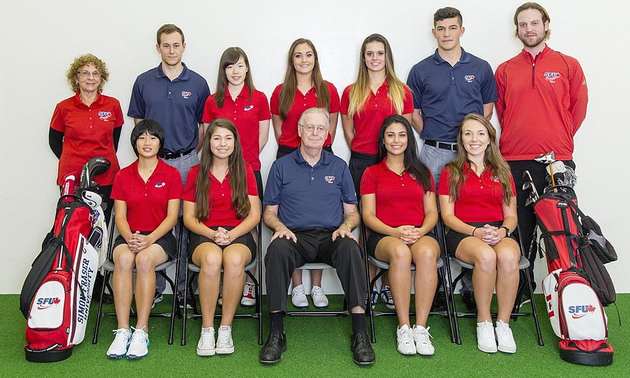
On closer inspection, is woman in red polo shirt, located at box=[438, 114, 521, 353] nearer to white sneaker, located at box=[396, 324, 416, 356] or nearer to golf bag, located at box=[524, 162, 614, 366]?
golf bag, located at box=[524, 162, 614, 366]

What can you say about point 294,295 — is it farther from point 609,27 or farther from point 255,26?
point 609,27

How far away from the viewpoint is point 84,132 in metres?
3.77

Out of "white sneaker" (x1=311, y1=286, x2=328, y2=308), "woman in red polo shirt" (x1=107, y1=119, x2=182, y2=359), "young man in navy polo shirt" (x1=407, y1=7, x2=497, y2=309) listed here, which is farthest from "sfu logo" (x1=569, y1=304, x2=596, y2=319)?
"woman in red polo shirt" (x1=107, y1=119, x2=182, y2=359)

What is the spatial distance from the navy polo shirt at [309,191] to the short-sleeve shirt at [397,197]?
15 cm

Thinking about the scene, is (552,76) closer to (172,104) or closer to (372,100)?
(372,100)

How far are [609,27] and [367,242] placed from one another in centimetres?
245

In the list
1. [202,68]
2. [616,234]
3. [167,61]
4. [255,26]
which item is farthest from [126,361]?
[616,234]

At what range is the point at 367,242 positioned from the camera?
3539mm

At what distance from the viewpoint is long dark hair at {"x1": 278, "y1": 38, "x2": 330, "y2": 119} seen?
382 cm

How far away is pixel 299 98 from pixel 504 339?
1916 millimetres

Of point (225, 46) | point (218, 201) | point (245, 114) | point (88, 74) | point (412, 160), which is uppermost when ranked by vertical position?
point (225, 46)

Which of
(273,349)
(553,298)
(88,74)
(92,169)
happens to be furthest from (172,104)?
(553,298)

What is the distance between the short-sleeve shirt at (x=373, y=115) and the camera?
12.4ft

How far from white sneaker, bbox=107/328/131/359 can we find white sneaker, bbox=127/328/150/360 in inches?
1.4
